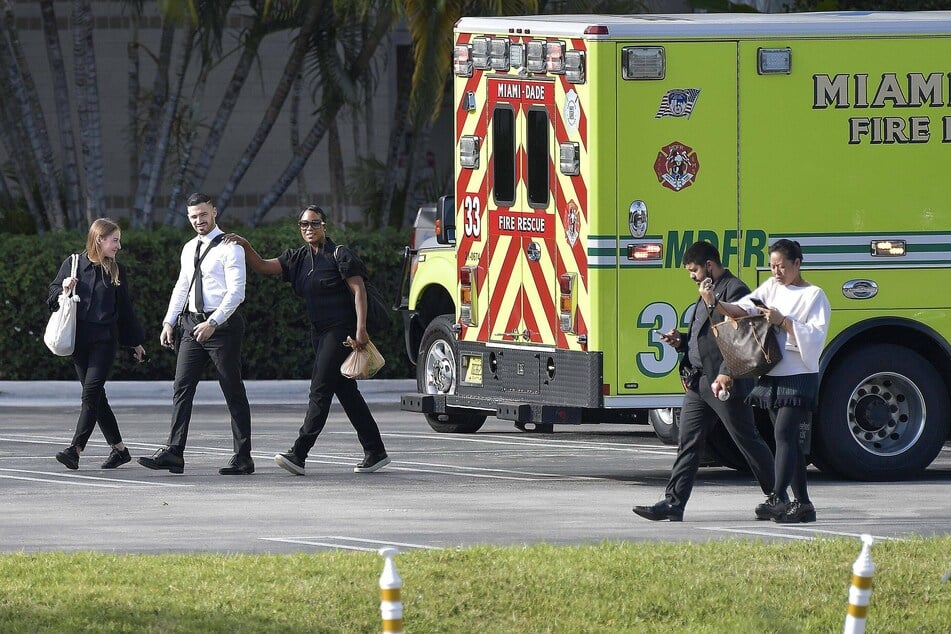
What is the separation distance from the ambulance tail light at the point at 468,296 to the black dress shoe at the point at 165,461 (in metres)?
2.33

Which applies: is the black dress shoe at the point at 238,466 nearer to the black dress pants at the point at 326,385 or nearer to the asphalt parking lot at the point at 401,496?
the asphalt parking lot at the point at 401,496

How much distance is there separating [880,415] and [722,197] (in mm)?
1860

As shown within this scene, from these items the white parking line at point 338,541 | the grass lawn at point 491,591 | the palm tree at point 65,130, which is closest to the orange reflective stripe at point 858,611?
the grass lawn at point 491,591

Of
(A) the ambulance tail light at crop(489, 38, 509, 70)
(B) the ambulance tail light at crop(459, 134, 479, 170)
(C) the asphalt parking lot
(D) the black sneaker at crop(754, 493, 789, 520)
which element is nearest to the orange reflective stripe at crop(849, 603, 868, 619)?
(C) the asphalt parking lot

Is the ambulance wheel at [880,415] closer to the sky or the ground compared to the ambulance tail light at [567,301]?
closer to the ground

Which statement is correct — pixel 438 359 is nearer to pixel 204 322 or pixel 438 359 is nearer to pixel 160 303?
pixel 204 322

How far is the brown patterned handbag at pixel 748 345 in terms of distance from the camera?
1037cm

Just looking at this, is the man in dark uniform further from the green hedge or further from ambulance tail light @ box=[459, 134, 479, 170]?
the green hedge

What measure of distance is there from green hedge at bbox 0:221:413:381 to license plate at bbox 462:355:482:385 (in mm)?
5177

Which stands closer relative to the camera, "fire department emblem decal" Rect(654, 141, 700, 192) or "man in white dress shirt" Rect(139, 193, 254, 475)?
"fire department emblem decal" Rect(654, 141, 700, 192)

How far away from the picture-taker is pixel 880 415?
13.0 meters

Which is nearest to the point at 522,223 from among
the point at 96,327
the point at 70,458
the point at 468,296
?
the point at 468,296

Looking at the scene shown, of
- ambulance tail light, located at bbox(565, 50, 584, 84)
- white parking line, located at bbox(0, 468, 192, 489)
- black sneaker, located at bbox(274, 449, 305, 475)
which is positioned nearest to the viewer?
ambulance tail light, located at bbox(565, 50, 584, 84)

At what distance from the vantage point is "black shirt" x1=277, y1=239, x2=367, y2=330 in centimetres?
1279
